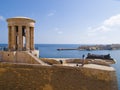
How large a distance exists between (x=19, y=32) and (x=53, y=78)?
16.9ft

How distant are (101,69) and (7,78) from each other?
15.7 feet

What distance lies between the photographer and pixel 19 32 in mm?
14492

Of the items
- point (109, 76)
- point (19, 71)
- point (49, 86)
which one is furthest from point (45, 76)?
point (109, 76)

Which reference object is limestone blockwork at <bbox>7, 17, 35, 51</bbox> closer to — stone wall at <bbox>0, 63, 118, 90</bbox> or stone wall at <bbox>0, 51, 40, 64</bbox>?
stone wall at <bbox>0, 51, 40, 64</bbox>

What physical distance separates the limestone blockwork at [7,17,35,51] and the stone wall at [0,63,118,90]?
12.5 ft

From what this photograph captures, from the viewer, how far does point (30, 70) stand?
429 inches

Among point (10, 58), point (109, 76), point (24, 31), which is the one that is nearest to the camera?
point (109, 76)

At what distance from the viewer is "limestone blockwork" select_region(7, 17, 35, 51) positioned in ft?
47.2

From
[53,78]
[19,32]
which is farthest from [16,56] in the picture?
[53,78]

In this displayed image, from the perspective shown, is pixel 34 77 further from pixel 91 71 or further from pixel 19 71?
pixel 91 71

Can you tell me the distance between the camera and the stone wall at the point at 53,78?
10.3 metres

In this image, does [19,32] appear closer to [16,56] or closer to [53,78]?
[16,56]

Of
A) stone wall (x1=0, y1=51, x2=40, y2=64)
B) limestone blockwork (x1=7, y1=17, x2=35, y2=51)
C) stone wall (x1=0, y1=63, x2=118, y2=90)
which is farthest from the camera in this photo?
limestone blockwork (x1=7, y1=17, x2=35, y2=51)

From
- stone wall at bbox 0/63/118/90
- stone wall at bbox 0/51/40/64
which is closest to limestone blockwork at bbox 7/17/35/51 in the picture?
stone wall at bbox 0/51/40/64
